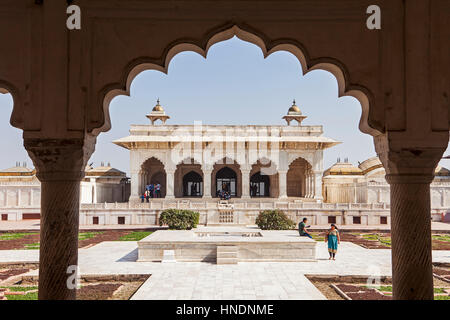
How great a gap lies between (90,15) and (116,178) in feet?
91.9

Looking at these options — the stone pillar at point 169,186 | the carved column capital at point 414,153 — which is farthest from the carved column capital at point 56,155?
the stone pillar at point 169,186

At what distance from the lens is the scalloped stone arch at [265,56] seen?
3.63m

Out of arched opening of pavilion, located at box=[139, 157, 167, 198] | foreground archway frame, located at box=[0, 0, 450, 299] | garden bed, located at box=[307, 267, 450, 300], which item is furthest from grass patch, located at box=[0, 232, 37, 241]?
foreground archway frame, located at box=[0, 0, 450, 299]

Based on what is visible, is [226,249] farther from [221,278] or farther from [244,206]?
[244,206]

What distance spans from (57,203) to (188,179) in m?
28.8

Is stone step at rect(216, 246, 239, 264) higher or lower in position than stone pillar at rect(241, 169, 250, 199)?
lower

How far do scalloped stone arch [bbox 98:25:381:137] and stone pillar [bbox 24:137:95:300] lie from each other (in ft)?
1.07

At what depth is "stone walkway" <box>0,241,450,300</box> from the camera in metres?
7.42

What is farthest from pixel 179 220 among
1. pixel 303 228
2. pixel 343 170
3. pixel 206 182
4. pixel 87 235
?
pixel 343 170

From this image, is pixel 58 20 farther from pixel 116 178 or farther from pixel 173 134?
pixel 116 178

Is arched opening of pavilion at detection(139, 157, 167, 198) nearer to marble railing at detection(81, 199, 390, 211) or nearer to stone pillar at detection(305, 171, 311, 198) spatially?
marble railing at detection(81, 199, 390, 211)

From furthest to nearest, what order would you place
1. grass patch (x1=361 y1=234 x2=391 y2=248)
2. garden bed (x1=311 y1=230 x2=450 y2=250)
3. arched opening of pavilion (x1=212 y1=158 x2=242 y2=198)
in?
1. arched opening of pavilion (x1=212 y1=158 x2=242 y2=198)
2. grass patch (x1=361 y1=234 x2=391 y2=248)
3. garden bed (x1=311 y1=230 x2=450 y2=250)

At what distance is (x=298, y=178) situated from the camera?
103ft

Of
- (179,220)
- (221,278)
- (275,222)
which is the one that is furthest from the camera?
(179,220)
